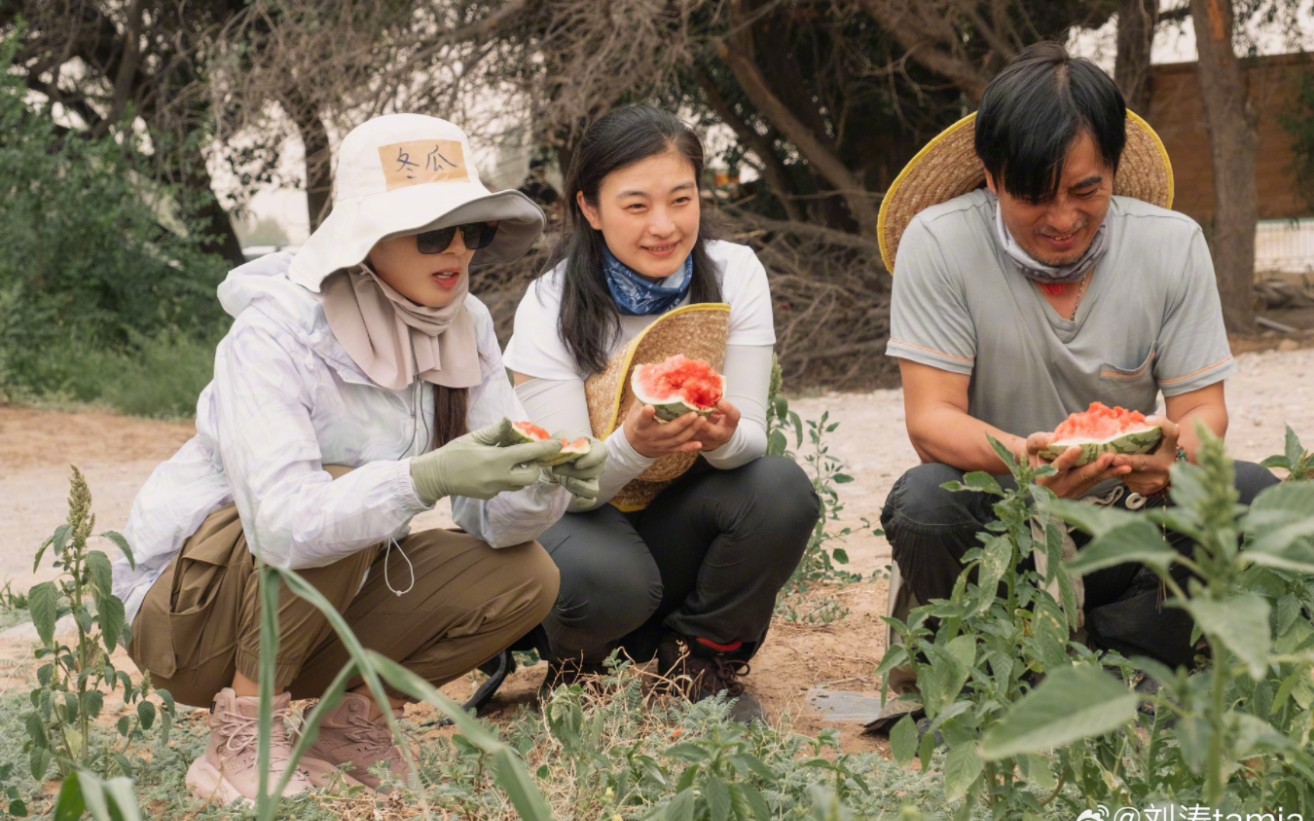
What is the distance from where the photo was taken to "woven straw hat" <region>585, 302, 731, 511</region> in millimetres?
3365

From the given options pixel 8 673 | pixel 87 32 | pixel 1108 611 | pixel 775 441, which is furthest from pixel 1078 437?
pixel 87 32

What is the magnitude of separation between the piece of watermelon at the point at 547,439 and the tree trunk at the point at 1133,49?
7.95 m

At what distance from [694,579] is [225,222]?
11.9m

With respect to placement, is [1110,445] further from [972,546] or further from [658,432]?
[658,432]

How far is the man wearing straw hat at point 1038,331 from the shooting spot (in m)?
3.11

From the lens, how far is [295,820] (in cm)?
262

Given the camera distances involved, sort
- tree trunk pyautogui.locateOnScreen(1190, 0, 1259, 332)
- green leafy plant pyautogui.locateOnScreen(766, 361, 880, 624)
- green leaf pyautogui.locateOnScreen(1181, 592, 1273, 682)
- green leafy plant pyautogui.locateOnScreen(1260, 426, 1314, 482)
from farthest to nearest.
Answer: tree trunk pyautogui.locateOnScreen(1190, 0, 1259, 332) < green leafy plant pyautogui.locateOnScreen(766, 361, 880, 624) < green leafy plant pyautogui.locateOnScreen(1260, 426, 1314, 482) < green leaf pyautogui.locateOnScreen(1181, 592, 1273, 682)

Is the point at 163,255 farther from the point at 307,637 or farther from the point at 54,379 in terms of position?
the point at 307,637

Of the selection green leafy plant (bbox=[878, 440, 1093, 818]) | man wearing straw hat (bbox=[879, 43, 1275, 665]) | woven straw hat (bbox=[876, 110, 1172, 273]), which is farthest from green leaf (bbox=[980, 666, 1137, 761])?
woven straw hat (bbox=[876, 110, 1172, 273])

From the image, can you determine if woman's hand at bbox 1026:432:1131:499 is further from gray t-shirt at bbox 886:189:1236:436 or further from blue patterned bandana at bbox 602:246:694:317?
blue patterned bandana at bbox 602:246:694:317

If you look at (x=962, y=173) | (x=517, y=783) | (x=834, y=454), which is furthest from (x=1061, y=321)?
(x=834, y=454)

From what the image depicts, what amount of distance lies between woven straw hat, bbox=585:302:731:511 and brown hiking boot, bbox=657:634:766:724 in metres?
0.40

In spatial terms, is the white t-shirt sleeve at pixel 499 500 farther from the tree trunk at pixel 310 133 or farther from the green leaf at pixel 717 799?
the tree trunk at pixel 310 133

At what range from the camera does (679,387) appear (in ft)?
10.5
